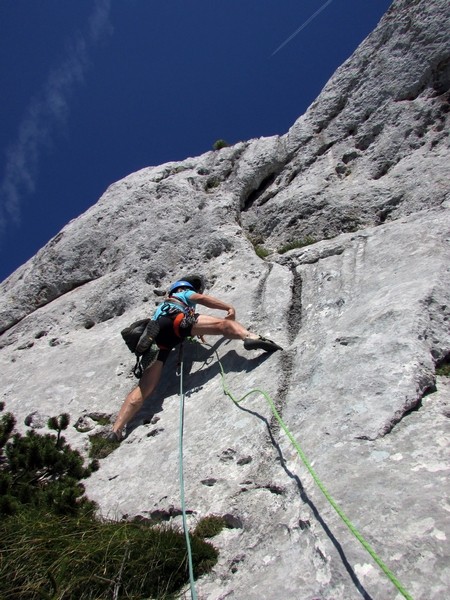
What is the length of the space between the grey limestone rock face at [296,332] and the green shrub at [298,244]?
269 mm

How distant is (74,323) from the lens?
13.0 meters

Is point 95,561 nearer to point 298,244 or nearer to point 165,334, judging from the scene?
point 165,334

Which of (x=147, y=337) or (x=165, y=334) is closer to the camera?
(x=147, y=337)

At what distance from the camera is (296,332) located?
28.2 ft

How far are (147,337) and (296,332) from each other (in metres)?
2.77

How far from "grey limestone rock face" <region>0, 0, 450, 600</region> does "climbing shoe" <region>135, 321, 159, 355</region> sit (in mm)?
978

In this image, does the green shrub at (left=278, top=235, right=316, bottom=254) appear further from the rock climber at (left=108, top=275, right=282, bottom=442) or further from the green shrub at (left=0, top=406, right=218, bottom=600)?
the green shrub at (left=0, top=406, right=218, bottom=600)

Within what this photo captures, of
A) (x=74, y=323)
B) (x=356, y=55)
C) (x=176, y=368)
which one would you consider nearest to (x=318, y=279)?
(x=176, y=368)

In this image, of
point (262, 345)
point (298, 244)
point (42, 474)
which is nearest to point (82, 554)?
point (42, 474)

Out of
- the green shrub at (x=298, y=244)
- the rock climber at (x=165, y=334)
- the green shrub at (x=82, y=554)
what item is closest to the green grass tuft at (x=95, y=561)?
the green shrub at (x=82, y=554)

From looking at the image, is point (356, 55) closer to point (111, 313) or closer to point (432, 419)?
point (111, 313)

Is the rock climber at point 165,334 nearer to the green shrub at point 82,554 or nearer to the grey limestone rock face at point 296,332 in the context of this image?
the grey limestone rock face at point 296,332

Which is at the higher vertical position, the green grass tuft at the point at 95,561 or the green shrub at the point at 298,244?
the green shrub at the point at 298,244

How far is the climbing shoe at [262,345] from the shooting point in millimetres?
8008
